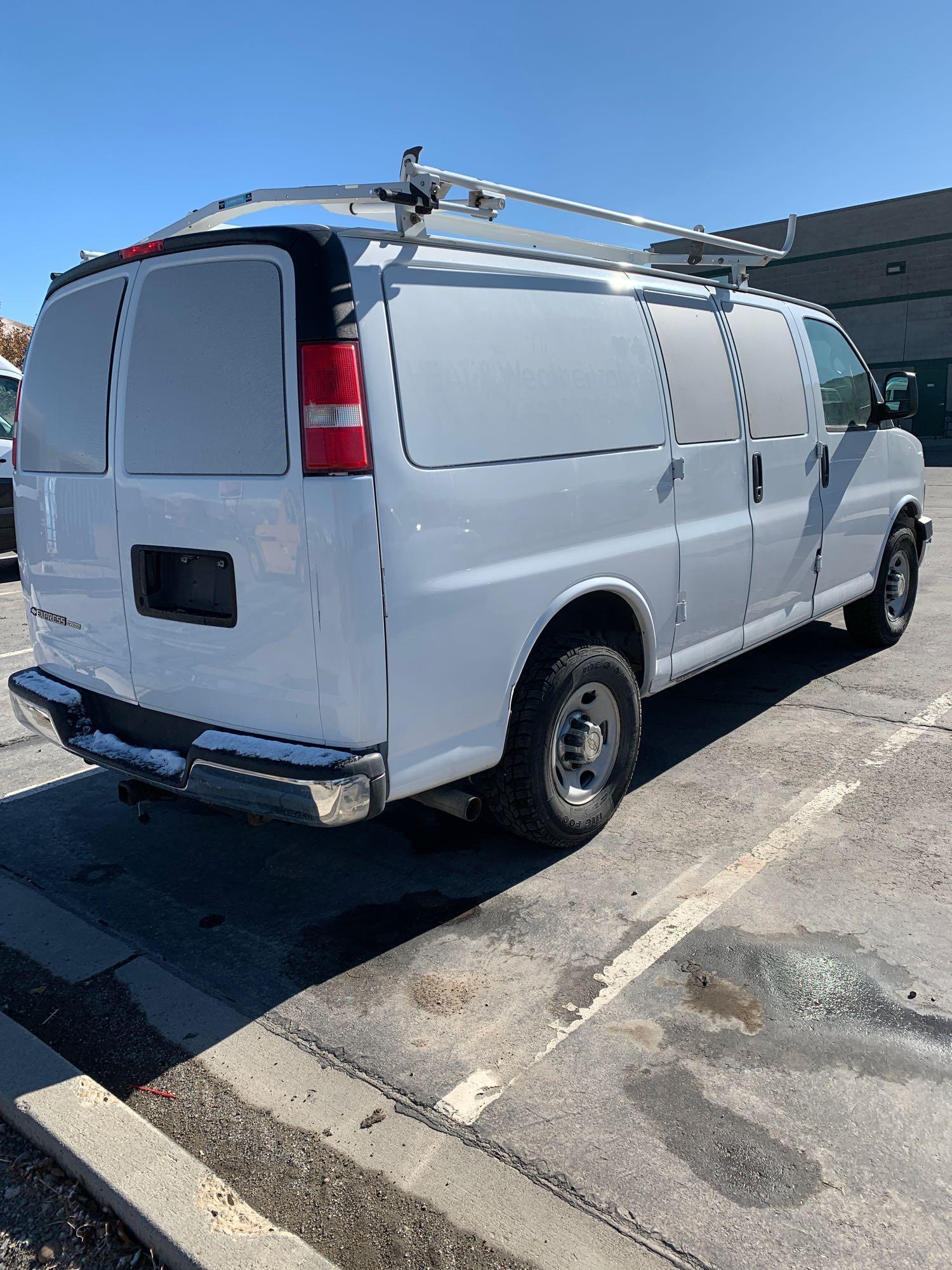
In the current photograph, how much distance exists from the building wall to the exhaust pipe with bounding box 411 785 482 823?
115 feet

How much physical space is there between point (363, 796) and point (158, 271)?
1.89 meters

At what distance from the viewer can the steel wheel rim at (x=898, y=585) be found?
677cm

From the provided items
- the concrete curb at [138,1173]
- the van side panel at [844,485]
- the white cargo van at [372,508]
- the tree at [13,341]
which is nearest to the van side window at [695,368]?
the white cargo van at [372,508]

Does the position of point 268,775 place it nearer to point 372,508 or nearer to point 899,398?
point 372,508

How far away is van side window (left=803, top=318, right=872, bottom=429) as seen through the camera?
563cm

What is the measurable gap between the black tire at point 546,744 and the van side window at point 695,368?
1124 millimetres

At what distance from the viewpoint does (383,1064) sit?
9.26 ft

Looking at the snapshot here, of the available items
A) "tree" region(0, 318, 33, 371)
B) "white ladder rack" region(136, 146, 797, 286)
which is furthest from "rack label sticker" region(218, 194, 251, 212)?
"tree" region(0, 318, 33, 371)

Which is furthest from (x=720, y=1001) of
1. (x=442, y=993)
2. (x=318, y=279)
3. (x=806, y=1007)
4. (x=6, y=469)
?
(x=6, y=469)

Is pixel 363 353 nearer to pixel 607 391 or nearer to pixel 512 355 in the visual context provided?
pixel 512 355

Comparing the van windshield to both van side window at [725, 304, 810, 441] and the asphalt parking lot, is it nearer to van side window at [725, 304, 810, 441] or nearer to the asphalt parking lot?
the asphalt parking lot

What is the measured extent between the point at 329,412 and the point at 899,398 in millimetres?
4696

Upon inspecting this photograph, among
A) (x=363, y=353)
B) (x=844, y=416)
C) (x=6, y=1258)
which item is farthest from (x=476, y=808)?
(x=844, y=416)

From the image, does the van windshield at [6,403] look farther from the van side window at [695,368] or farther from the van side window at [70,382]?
the van side window at [695,368]
